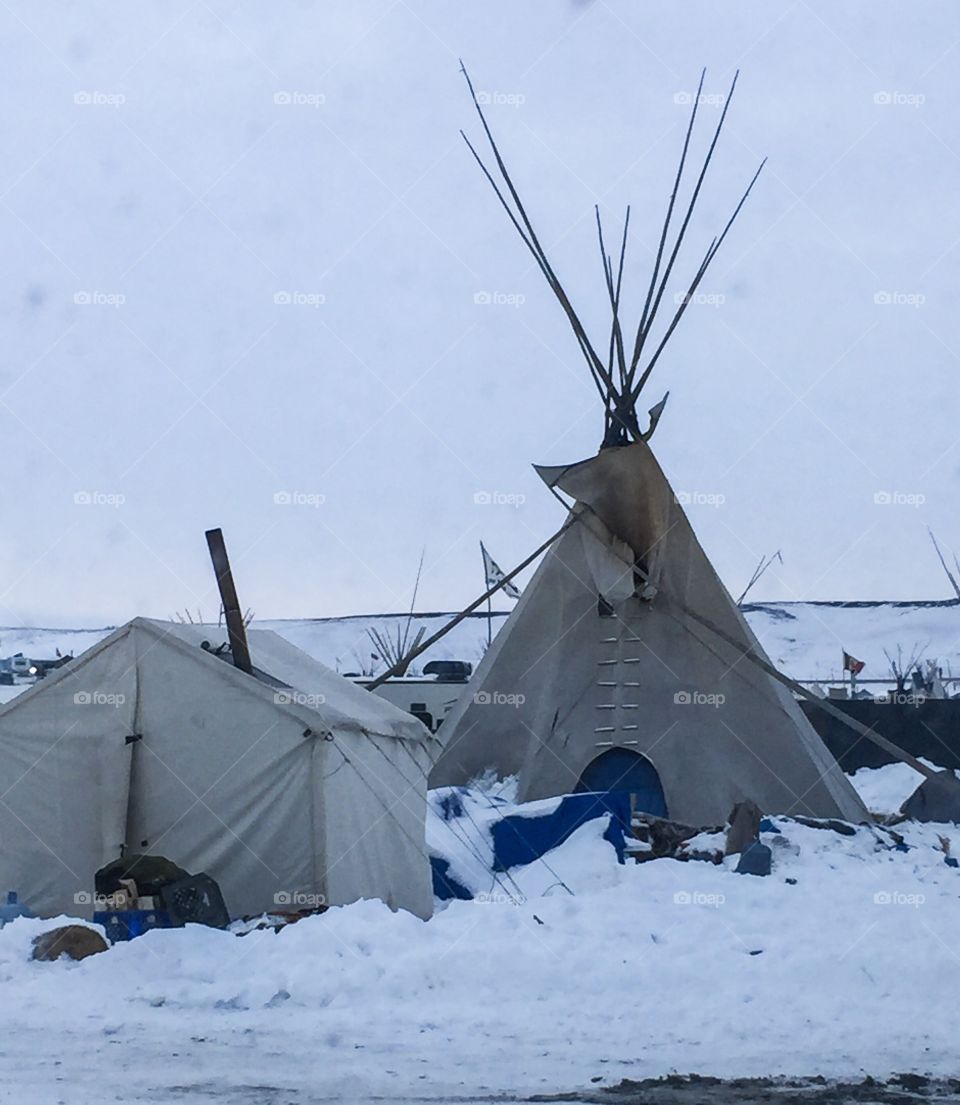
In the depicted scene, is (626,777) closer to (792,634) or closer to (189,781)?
(189,781)

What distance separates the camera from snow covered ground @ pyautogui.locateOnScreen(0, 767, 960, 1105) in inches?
214

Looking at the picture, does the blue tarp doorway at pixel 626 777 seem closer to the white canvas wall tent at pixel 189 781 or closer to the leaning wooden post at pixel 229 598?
the white canvas wall tent at pixel 189 781

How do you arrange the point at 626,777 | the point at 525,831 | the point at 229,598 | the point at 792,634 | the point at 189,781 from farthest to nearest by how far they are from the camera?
the point at 792,634 → the point at 626,777 → the point at 525,831 → the point at 229,598 → the point at 189,781

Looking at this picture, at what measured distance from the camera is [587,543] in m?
13.3

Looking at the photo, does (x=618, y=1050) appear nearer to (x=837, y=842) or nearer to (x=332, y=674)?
(x=332, y=674)

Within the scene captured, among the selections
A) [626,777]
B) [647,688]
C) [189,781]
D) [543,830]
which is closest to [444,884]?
[543,830]

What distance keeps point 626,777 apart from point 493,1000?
6652 millimetres

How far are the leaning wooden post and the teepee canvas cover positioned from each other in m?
4.52

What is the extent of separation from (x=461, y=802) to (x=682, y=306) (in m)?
5.42

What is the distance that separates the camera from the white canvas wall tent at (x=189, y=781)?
8586 millimetres

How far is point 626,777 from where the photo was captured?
43.2 ft

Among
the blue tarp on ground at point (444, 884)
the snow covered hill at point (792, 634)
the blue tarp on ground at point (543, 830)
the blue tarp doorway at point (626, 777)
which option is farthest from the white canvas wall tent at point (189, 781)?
the snow covered hill at point (792, 634)

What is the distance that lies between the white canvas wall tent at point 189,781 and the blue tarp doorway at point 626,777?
4153mm

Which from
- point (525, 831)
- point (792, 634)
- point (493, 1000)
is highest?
point (792, 634)
